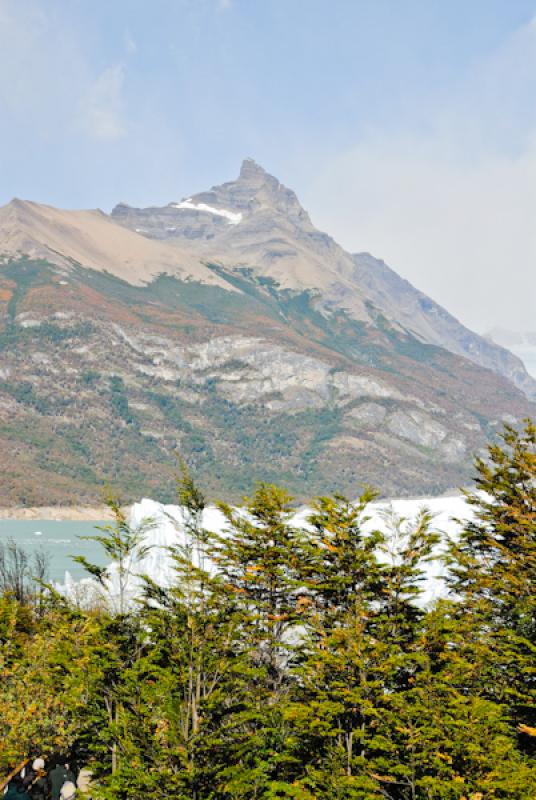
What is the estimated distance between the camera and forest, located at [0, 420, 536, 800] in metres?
18.4

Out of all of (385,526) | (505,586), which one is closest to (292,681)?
(505,586)

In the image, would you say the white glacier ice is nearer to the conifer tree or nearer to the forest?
the conifer tree

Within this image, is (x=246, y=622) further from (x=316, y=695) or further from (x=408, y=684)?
(x=408, y=684)

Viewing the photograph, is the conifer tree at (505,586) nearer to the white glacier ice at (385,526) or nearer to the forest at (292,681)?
the forest at (292,681)

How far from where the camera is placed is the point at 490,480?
34.3m

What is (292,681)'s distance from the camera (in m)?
25.7

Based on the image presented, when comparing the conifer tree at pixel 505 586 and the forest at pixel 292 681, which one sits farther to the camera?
the conifer tree at pixel 505 586

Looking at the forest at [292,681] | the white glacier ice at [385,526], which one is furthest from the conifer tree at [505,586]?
the white glacier ice at [385,526]

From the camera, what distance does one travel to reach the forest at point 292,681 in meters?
18.4

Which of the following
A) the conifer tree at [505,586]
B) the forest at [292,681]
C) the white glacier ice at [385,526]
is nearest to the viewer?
the forest at [292,681]

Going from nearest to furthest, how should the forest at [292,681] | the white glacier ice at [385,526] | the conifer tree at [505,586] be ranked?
1. the forest at [292,681]
2. the conifer tree at [505,586]
3. the white glacier ice at [385,526]

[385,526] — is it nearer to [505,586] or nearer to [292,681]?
[505,586]

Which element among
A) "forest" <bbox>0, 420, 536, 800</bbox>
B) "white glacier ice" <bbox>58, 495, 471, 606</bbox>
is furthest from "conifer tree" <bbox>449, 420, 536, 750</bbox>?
"white glacier ice" <bbox>58, 495, 471, 606</bbox>

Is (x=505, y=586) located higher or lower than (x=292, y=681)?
higher
